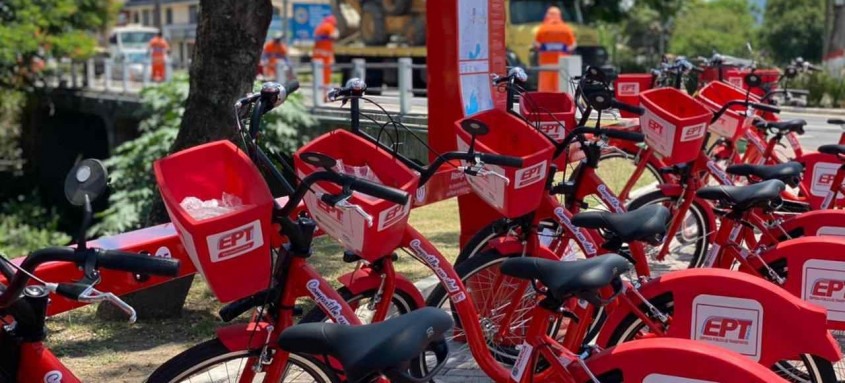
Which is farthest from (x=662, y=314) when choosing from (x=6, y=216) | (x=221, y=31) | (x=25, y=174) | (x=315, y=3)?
(x=315, y=3)

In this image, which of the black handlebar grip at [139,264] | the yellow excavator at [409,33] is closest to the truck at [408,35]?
the yellow excavator at [409,33]

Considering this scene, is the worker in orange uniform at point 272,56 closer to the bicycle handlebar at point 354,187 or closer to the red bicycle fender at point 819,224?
the red bicycle fender at point 819,224

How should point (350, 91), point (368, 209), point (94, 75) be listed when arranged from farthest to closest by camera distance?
point (94, 75), point (350, 91), point (368, 209)

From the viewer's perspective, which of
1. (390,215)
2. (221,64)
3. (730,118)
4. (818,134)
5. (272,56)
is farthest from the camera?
(272,56)

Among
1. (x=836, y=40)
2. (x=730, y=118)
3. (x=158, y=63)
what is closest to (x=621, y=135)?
(x=730, y=118)

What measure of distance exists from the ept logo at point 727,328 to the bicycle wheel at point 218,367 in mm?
1351

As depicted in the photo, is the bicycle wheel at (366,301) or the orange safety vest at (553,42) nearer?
A: the bicycle wheel at (366,301)

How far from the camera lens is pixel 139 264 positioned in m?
2.47

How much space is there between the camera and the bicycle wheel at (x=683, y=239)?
20.4 ft

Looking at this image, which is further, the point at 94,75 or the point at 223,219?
the point at 94,75

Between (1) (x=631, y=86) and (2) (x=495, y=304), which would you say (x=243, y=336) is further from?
(1) (x=631, y=86)

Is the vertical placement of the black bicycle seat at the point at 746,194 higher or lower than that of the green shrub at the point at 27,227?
higher

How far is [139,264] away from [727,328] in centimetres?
208

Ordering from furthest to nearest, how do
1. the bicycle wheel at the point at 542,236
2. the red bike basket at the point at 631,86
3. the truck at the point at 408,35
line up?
the truck at the point at 408,35
the red bike basket at the point at 631,86
the bicycle wheel at the point at 542,236
